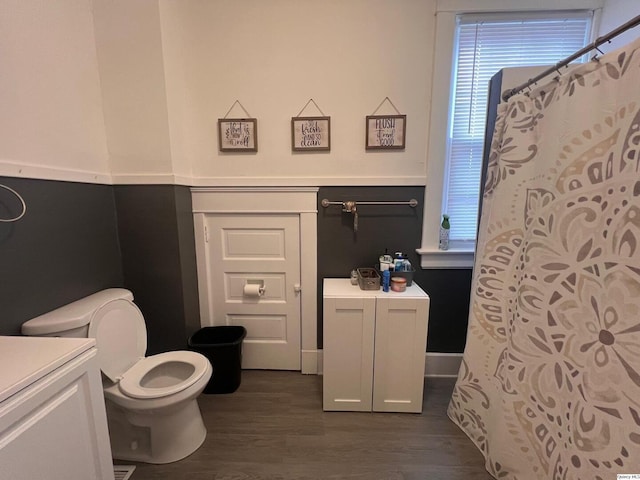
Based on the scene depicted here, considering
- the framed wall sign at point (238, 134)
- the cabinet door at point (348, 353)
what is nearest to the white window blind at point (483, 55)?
the cabinet door at point (348, 353)

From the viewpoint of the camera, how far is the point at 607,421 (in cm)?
90

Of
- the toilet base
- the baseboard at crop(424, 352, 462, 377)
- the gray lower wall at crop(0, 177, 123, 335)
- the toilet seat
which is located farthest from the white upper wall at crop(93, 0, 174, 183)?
the baseboard at crop(424, 352, 462, 377)

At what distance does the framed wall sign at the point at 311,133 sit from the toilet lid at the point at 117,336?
140cm

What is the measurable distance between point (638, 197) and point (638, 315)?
34cm

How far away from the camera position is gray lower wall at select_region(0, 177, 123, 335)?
1.22 m

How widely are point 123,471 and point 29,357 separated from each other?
3.01 feet

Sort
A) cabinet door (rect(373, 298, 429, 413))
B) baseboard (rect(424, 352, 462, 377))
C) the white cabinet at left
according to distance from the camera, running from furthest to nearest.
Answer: baseboard (rect(424, 352, 462, 377)) → cabinet door (rect(373, 298, 429, 413)) → the white cabinet at left

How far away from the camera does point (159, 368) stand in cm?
161

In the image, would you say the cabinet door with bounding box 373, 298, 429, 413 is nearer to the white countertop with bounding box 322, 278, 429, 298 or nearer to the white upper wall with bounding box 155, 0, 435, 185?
the white countertop with bounding box 322, 278, 429, 298

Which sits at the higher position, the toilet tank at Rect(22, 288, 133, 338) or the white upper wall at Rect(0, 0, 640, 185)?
the white upper wall at Rect(0, 0, 640, 185)

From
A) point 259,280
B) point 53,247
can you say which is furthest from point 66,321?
point 259,280

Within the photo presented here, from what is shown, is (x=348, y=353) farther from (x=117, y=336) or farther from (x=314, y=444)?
(x=117, y=336)

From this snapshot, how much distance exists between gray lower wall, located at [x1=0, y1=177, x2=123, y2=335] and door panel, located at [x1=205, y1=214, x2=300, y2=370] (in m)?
0.60

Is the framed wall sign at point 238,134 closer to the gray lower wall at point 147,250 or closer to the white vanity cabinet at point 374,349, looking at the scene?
the gray lower wall at point 147,250
